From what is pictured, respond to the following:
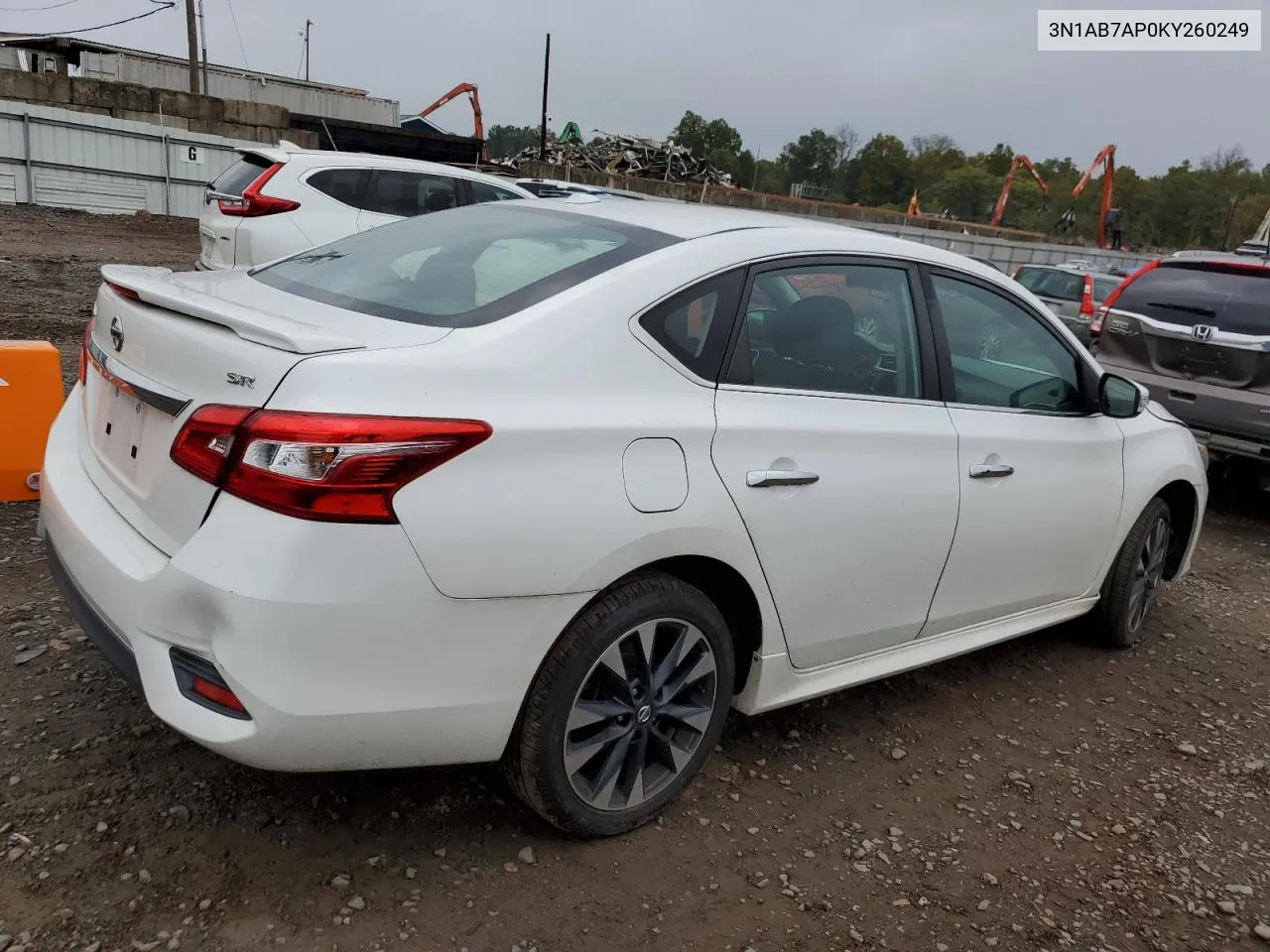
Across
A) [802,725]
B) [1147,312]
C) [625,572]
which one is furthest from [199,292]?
[1147,312]

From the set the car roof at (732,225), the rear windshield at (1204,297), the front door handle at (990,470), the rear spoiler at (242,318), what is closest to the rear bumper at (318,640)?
the rear spoiler at (242,318)

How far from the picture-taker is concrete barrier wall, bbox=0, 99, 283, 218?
62.4 ft

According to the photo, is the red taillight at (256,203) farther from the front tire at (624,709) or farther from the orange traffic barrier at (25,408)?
the front tire at (624,709)

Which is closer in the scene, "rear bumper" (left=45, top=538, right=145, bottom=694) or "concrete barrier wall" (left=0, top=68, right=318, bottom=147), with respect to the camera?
"rear bumper" (left=45, top=538, right=145, bottom=694)

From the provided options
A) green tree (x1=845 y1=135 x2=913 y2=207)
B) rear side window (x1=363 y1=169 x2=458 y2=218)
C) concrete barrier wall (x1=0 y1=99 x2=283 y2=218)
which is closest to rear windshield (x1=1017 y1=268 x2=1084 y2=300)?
rear side window (x1=363 y1=169 x2=458 y2=218)

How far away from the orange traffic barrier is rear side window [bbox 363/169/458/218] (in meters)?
5.71

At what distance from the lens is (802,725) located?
3492 millimetres

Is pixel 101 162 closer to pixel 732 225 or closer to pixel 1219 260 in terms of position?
pixel 1219 260

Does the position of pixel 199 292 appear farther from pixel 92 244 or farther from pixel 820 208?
pixel 820 208

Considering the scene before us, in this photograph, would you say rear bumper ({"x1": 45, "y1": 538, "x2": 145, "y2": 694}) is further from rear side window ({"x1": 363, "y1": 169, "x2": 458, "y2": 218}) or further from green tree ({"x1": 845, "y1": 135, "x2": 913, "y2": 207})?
green tree ({"x1": 845, "y1": 135, "x2": 913, "y2": 207})

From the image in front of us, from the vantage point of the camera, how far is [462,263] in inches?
116

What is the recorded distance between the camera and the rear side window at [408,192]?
10.0m

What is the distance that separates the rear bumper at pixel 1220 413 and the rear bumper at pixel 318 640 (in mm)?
5644

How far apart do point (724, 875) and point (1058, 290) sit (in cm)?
1424
